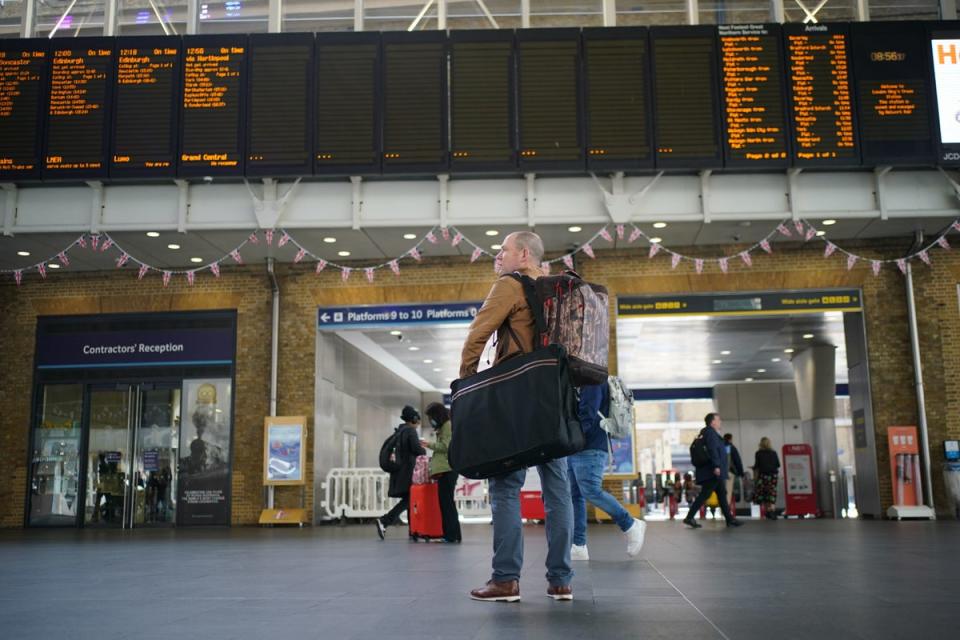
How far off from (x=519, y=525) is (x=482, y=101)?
9.86 meters

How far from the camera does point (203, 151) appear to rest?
13320mm

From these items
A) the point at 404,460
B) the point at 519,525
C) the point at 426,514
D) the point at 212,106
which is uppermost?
the point at 212,106

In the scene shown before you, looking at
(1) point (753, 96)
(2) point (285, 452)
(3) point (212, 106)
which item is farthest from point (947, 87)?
(2) point (285, 452)

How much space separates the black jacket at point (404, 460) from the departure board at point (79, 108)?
618 centimetres

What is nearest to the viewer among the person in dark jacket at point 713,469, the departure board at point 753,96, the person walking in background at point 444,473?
the person walking in background at point 444,473

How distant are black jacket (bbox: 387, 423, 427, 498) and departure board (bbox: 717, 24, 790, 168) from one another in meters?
6.17

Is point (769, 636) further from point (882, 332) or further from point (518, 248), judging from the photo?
point (882, 332)

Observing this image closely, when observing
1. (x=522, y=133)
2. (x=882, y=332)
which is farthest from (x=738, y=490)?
(x=522, y=133)

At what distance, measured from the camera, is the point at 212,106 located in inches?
529

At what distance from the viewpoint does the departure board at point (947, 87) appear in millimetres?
13039

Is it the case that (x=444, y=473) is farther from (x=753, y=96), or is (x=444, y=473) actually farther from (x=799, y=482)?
(x=799, y=482)

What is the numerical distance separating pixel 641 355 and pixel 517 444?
20.1m


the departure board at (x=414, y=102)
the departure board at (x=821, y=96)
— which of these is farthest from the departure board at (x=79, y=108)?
the departure board at (x=821, y=96)

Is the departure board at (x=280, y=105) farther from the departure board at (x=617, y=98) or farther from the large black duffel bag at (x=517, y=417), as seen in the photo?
the large black duffel bag at (x=517, y=417)
